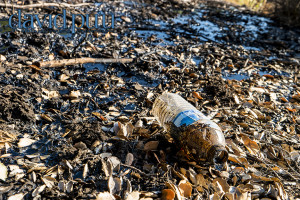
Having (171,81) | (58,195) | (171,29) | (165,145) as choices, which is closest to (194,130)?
(165,145)

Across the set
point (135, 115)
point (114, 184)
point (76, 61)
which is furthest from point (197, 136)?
point (76, 61)

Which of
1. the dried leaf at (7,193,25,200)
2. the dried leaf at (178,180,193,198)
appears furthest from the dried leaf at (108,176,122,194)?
the dried leaf at (7,193,25,200)

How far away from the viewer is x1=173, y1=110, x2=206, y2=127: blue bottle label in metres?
1.88

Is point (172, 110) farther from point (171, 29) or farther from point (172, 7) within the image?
point (172, 7)

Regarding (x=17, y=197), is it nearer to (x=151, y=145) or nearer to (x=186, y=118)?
(x=151, y=145)

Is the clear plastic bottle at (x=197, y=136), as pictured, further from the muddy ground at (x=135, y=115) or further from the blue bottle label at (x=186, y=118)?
the muddy ground at (x=135, y=115)

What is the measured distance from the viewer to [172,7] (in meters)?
6.86

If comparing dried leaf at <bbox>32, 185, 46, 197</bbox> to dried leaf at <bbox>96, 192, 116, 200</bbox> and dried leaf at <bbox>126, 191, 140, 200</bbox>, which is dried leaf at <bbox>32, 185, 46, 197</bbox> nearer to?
dried leaf at <bbox>96, 192, 116, 200</bbox>

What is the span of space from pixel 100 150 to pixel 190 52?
8.95ft

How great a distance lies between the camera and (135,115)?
2.51 m

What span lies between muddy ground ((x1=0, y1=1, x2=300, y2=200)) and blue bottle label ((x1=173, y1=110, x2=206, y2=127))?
0.24 meters

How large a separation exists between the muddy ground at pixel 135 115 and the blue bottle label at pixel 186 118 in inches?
9.5

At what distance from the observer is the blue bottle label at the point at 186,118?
6.18 feet

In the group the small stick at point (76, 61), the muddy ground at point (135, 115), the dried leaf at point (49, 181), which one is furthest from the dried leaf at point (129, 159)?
the small stick at point (76, 61)
